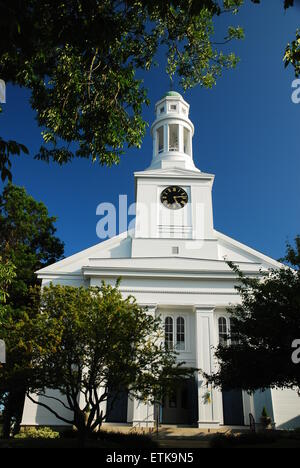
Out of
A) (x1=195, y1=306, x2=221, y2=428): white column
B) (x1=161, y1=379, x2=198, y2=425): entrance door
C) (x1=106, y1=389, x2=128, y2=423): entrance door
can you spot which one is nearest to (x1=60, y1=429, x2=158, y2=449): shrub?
(x1=106, y1=389, x2=128, y2=423): entrance door

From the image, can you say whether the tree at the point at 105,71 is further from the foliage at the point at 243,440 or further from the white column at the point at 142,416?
the white column at the point at 142,416

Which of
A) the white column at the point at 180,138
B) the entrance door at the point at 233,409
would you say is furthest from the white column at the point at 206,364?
the white column at the point at 180,138

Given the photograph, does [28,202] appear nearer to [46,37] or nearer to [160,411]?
[160,411]

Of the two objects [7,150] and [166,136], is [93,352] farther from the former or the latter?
[166,136]

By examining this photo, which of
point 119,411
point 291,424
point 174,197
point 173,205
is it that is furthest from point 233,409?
point 174,197

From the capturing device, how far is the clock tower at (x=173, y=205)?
26250 millimetres

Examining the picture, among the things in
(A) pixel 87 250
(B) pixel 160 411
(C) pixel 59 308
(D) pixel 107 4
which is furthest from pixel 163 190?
(D) pixel 107 4

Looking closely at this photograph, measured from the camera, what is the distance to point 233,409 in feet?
72.2

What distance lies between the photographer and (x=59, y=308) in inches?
532

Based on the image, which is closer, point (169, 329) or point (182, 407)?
point (182, 407)

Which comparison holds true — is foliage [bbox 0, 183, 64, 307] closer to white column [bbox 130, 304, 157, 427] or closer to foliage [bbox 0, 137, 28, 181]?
white column [bbox 130, 304, 157, 427]

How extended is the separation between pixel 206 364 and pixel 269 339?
1091 centimetres

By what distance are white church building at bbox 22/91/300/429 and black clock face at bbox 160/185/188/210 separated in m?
0.07
